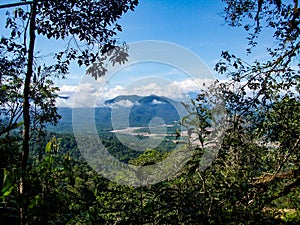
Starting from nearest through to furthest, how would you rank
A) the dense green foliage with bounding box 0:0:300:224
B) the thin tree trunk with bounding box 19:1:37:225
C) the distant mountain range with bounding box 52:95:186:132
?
the dense green foliage with bounding box 0:0:300:224 < the thin tree trunk with bounding box 19:1:37:225 < the distant mountain range with bounding box 52:95:186:132

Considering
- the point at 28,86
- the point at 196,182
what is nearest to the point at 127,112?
the point at 28,86

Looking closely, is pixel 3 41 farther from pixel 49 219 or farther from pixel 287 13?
pixel 287 13

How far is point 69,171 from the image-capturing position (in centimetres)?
109

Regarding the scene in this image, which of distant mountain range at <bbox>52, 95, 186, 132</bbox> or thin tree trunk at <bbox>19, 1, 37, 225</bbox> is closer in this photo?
thin tree trunk at <bbox>19, 1, 37, 225</bbox>

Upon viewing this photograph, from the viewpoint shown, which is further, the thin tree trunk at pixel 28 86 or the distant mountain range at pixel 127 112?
the distant mountain range at pixel 127 112

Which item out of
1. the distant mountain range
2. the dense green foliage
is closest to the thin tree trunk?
the dense green foliage

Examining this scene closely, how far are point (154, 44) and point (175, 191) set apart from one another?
8.74 feet

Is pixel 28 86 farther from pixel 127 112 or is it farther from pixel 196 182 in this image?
pixel 127 112

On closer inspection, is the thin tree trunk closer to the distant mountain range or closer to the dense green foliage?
the dense green foliage

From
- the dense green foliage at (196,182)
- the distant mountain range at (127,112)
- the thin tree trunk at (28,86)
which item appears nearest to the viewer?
the dense green foliage at (196,182)

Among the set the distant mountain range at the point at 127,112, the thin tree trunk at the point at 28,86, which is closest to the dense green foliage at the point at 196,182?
the thin tree trunk at the point at 28,86

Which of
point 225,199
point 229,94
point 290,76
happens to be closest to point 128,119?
point 229,94

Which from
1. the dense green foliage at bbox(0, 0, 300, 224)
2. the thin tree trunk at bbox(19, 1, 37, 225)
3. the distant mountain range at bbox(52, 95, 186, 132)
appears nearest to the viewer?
the dense green foliage at bbox(0, 0, 300, 224)

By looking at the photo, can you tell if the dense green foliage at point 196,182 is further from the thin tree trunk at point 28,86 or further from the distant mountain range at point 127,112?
the distant mountain range at point 127,112
